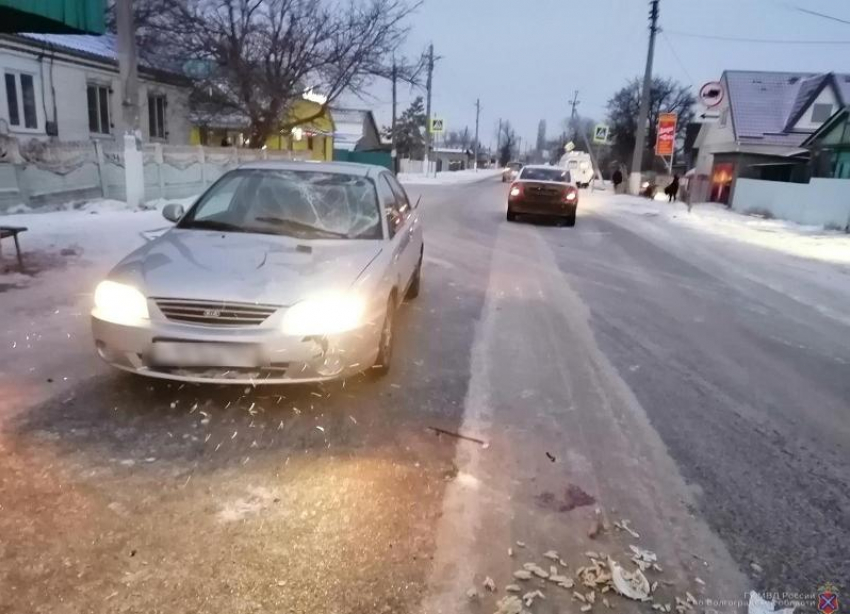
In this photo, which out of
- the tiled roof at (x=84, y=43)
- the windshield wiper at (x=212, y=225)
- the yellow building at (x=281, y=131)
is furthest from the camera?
the yellow building at (x=281, y=131)

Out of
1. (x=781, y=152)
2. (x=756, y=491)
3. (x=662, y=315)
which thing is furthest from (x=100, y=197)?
(x=781, y=152)

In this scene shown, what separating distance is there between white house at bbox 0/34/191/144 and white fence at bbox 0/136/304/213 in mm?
934

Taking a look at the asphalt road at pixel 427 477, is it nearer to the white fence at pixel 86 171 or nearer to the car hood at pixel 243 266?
the car hood at pixel 243 266

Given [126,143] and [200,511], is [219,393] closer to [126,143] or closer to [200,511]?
[200,511]

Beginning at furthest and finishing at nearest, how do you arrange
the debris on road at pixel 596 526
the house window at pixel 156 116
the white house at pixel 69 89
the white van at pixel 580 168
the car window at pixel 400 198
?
the white van at pixel 580 168, the house window at pixel 156 116, the white house at pixel 69 89, the car window at pixel 400 198, the debris on road at pixel 596 526

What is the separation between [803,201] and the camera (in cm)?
2066

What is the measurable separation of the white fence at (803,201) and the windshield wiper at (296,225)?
18334 mm

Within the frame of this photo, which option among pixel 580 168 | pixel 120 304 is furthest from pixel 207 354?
pixel 580 168

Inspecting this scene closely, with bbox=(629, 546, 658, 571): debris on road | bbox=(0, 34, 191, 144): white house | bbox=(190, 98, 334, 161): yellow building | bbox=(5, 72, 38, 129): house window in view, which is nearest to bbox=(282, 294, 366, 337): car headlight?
bbox=(629, 546, 658, 571): debris on road

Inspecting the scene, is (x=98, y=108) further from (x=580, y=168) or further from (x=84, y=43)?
(x=580, y=168)

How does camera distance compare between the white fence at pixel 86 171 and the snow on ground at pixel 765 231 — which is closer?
the white fence at pixel 86 171

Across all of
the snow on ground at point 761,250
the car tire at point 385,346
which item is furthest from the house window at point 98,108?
the car tire at point 385,346

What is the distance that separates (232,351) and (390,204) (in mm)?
2618

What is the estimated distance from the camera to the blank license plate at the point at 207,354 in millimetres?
3865
